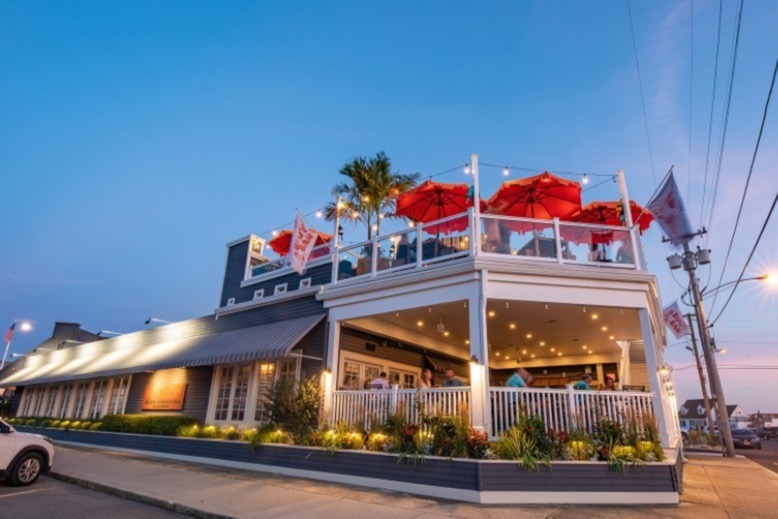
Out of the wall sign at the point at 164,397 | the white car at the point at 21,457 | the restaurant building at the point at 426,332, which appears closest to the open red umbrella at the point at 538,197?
the restaurant building at the point at 426,332

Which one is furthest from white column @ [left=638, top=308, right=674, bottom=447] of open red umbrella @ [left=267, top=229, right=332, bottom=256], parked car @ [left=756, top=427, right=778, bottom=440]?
parked car @ [left=756, top=427, right=778, bottom=440]

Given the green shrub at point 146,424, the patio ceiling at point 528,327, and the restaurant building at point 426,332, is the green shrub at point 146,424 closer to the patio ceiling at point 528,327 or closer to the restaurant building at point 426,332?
the restaurant building at point 426,332

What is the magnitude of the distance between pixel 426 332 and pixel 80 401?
16.6m

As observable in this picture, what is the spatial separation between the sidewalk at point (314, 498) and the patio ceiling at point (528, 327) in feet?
13.2

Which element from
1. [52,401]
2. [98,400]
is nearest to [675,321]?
[98,400]

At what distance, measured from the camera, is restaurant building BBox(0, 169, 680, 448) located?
29.0 feet

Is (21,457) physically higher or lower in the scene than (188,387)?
lower

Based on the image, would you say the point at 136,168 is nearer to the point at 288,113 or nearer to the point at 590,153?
the point at 288,113

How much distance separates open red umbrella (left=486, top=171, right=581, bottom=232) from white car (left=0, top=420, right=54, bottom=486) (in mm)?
12152

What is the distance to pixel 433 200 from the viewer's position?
43.7ft

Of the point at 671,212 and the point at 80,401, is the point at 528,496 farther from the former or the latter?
the point at 80,401

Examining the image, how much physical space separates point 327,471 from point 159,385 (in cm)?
955

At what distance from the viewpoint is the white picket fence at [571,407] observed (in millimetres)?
7848

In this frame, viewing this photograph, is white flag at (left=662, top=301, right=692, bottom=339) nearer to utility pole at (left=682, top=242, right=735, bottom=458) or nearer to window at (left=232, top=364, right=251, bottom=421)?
utility pole at (left=682, top=242, right=735, bottom=458)
